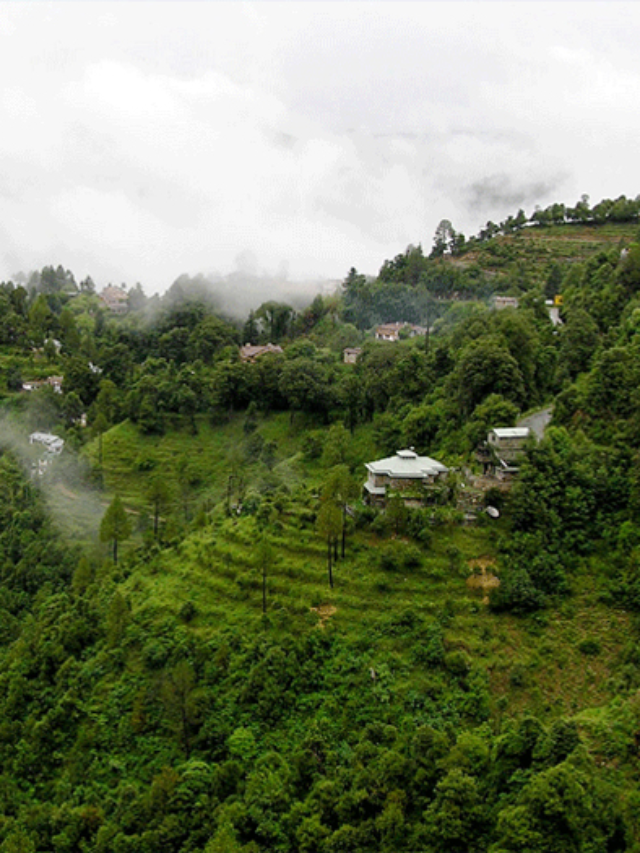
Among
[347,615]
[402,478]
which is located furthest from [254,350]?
[347,615]

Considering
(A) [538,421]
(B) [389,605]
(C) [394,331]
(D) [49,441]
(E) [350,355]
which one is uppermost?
(C) [394,331]

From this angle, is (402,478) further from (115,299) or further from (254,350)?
(115,299)

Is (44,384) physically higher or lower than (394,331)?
lower

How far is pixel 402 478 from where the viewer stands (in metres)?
28.2

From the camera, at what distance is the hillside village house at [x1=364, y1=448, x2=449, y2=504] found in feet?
91.9

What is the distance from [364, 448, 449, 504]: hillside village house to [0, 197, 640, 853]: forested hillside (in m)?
0.44

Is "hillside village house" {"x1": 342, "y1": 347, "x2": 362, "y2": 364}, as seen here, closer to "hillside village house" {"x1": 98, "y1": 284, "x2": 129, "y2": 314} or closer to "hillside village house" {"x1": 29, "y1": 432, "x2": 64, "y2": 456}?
"hillside village house" {"x1": 29, "y1": 432, "x2": 64, "y2": 456}

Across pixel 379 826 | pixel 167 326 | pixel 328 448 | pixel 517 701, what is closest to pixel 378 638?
pixel 517 701

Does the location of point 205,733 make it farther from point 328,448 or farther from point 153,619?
point 328,448

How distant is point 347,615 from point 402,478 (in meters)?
6.27

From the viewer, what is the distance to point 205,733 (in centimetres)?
2162

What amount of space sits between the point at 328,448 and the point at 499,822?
21.6 meters

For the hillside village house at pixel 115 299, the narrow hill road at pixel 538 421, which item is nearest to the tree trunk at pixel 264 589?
the narrow hill road at pixel 538 421

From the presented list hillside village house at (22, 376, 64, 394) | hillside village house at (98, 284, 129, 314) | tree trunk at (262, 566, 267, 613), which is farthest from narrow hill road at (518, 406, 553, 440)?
hillside village house at (98, 284, 129, 314)
